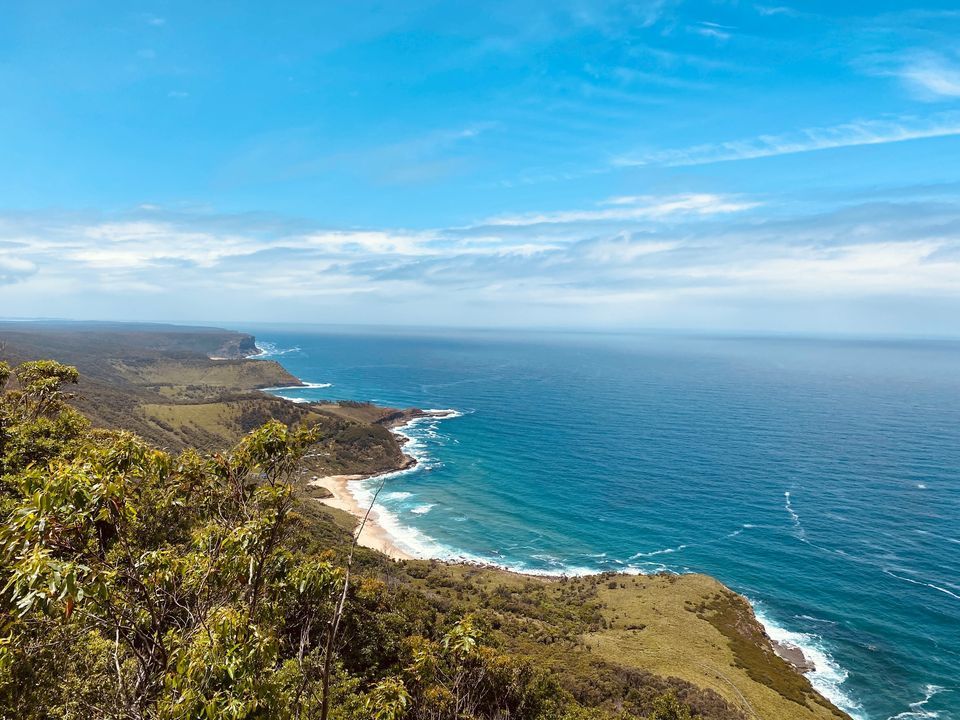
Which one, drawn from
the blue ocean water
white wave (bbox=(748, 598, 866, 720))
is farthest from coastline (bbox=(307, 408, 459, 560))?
white wave (bbox=(748, 598, 866, 720))

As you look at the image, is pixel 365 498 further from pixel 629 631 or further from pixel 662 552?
pixel 629 631

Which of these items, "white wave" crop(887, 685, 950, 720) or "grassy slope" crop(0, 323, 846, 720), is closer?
"grassy slope" crop(0, 323, 846, 720)

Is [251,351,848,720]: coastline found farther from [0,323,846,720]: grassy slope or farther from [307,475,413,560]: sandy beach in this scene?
[0,323,846,720]: grassy slope

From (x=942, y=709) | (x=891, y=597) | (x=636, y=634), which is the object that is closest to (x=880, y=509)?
(x=891, y=597)

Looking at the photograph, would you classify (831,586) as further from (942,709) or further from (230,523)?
(230,523)

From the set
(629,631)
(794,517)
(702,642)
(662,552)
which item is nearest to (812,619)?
(702,642)
